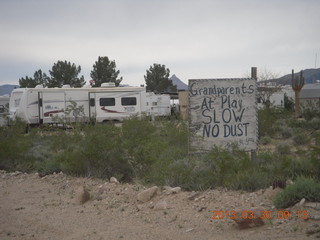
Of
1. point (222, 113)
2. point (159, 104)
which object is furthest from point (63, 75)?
point (222, 113)

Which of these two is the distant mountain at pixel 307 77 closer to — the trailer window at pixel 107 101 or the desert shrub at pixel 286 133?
the trailer window at pixel 107 101

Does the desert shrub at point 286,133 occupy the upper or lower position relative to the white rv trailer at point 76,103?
lower

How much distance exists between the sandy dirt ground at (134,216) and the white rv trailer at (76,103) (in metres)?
16.7

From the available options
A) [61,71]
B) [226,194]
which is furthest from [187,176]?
[61,71]

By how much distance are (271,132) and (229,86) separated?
9947 mm

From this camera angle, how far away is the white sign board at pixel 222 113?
25.6 ft

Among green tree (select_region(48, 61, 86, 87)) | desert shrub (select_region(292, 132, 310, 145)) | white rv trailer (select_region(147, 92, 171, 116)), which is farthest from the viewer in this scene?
green tree (select_region(48, 61, 86, 87))

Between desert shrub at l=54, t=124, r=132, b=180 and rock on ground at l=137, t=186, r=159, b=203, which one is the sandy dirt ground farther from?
desert shrub at l=54, t=124, r=132, b=180

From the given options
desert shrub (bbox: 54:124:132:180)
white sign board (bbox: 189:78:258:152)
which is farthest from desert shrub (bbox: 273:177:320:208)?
desert shrub (bbox: 54:124:132:180)

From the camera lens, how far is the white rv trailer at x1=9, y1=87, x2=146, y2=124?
969 inches

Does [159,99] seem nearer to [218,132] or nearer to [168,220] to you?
[218,132]

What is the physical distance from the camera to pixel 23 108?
80.4 ft

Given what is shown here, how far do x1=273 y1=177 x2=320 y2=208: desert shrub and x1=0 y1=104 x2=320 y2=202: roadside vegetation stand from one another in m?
0.02
